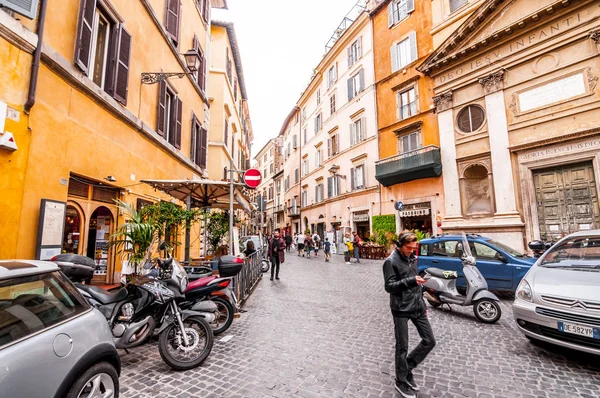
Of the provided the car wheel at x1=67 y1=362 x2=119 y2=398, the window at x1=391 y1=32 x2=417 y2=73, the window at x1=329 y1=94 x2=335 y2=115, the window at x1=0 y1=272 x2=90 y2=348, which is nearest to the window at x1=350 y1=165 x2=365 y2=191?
the window at x1=329 y1=94 x2=335 y2=115

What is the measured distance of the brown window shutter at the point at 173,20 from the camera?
10375 millimetres

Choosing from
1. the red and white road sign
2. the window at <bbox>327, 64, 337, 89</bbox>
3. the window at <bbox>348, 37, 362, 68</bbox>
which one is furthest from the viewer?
the window at <bbox>327, 64, 337, 89</bbox>

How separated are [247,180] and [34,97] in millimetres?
4182

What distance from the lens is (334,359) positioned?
4012 mm

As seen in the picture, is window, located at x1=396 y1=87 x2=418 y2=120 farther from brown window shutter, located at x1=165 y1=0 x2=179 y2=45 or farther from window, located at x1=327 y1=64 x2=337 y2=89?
brown window shutter, located at x1=165 y1=0 x2=179 y2=45

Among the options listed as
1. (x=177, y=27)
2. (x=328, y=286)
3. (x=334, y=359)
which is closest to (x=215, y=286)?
(x=334, y=359)

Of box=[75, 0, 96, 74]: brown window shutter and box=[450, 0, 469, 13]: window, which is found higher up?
box=[450, 0, 469, 13]: window

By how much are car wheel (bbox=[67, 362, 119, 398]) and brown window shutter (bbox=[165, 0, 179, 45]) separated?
36.3ft

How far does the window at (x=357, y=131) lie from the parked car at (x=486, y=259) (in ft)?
51.7

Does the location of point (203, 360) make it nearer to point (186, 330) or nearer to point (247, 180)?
point (186, 330)

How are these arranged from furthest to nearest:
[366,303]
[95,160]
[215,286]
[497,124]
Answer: [497,124] → [366,303] → [95,160] → [215,286]

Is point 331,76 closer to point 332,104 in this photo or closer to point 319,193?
point 332,104

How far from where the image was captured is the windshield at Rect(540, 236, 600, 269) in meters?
4.50

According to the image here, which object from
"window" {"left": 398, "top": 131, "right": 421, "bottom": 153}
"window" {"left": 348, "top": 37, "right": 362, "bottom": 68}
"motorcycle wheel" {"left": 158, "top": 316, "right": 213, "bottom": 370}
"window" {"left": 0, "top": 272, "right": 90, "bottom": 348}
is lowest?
"motorcycle wheel" {"left": 158, "top": 316, "right": 213, "bottom": 370}
